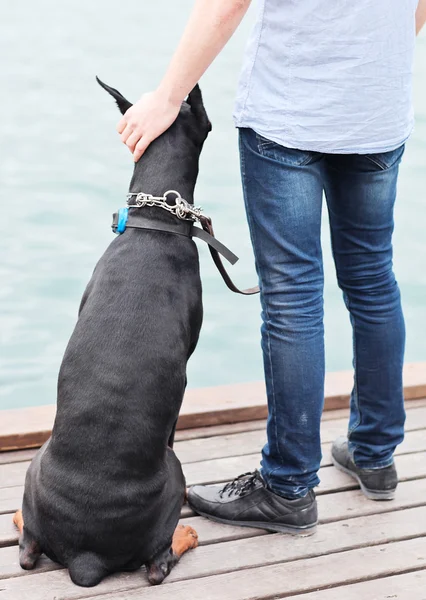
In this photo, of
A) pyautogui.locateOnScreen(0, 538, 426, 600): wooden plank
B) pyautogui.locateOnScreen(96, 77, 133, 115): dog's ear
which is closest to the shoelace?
pyautogui.locateOnScreen(0, 538, 426, 600): wooden plank

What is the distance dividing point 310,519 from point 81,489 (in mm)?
674

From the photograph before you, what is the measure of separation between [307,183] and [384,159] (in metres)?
0.22

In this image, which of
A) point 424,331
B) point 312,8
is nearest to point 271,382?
point 312,8

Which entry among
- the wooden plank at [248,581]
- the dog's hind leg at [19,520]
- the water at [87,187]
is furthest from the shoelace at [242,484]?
the water at [87,187]

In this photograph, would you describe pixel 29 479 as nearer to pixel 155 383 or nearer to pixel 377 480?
pixel 155 383

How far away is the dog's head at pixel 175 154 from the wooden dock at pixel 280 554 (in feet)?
2.94

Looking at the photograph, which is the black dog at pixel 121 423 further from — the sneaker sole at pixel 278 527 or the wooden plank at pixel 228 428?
the wooden plank at pixel 228 428

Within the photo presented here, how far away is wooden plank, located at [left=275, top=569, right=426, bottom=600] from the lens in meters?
2.04

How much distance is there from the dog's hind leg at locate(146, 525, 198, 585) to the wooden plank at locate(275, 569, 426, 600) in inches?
10.5

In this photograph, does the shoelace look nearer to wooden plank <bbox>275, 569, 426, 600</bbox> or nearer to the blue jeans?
the blue jeans

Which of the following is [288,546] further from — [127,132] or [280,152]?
[127,132]

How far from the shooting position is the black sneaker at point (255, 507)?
2297 mm

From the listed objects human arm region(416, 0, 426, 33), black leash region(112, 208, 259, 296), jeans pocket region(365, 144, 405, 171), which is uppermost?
human arm region(416, 0, 426, 33)

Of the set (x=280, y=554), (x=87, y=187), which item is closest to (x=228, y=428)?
(x=280, y=554)
